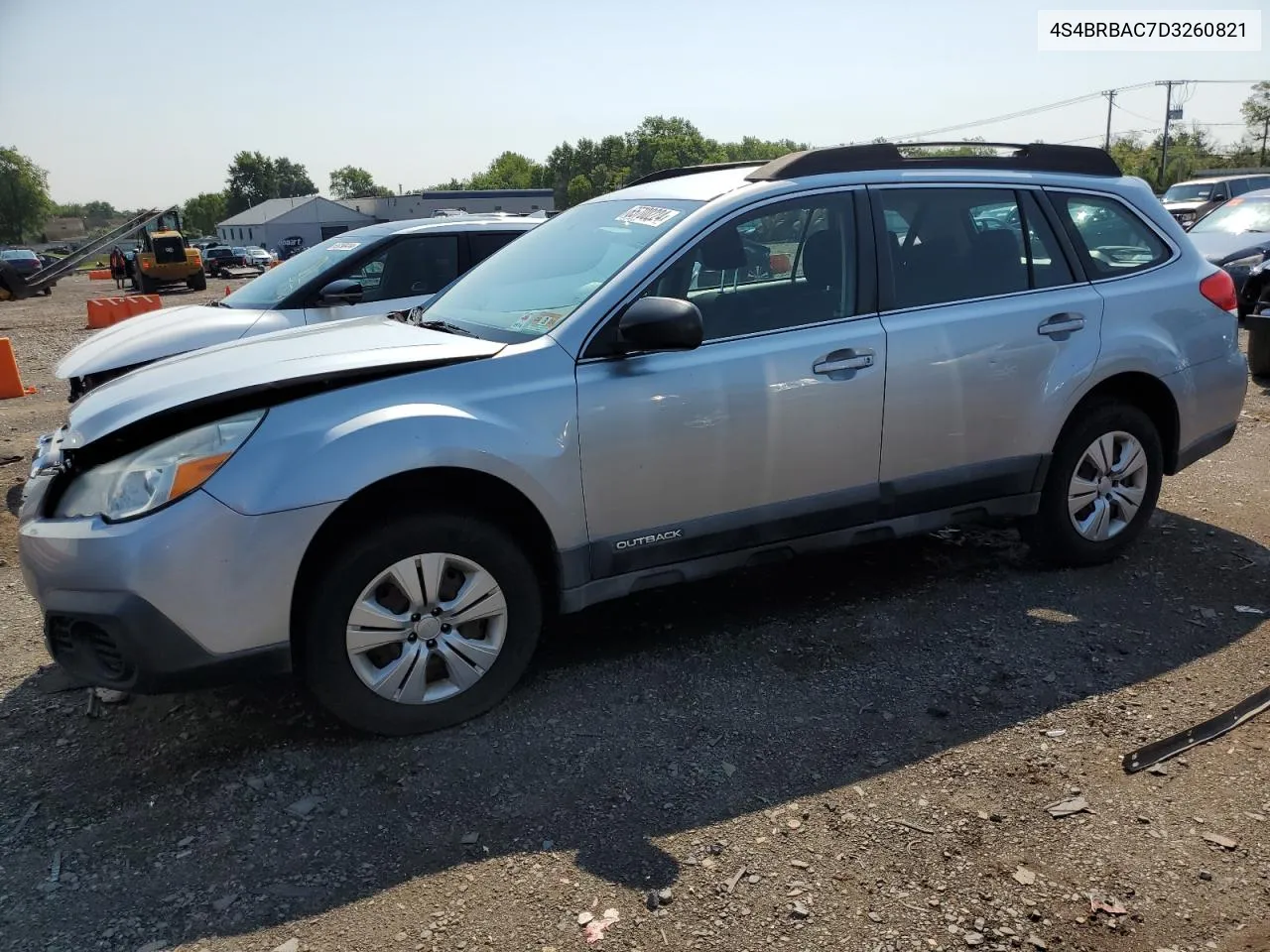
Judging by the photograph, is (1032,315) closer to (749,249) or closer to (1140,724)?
(749,249)

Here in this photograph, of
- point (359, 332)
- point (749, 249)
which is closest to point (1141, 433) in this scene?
point (749, 249)

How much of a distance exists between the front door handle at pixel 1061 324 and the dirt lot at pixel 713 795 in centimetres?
117

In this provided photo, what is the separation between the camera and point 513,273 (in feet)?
13.8

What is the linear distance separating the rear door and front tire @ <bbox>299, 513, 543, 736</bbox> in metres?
1.67

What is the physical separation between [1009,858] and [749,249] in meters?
2.35

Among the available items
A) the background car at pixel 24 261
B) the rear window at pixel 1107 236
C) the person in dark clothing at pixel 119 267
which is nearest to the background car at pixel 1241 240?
the rear window at pixel 1107 236

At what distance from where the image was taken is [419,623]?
3244 millimetres

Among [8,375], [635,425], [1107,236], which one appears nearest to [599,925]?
[635,425]

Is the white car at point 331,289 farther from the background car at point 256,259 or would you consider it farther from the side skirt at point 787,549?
the background car at point 256,259

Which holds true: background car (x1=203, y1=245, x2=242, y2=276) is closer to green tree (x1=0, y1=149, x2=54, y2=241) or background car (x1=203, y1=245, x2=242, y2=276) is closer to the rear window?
the rear window

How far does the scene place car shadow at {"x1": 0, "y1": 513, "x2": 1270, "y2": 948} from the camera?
2.74m

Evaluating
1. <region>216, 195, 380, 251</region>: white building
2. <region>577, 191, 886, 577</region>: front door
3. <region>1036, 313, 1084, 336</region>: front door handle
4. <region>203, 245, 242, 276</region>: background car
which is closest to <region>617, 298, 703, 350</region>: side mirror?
<region>577, 191, 886, 577</region>: front door

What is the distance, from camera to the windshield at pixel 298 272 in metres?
7.11

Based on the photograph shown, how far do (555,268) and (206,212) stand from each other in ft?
568
